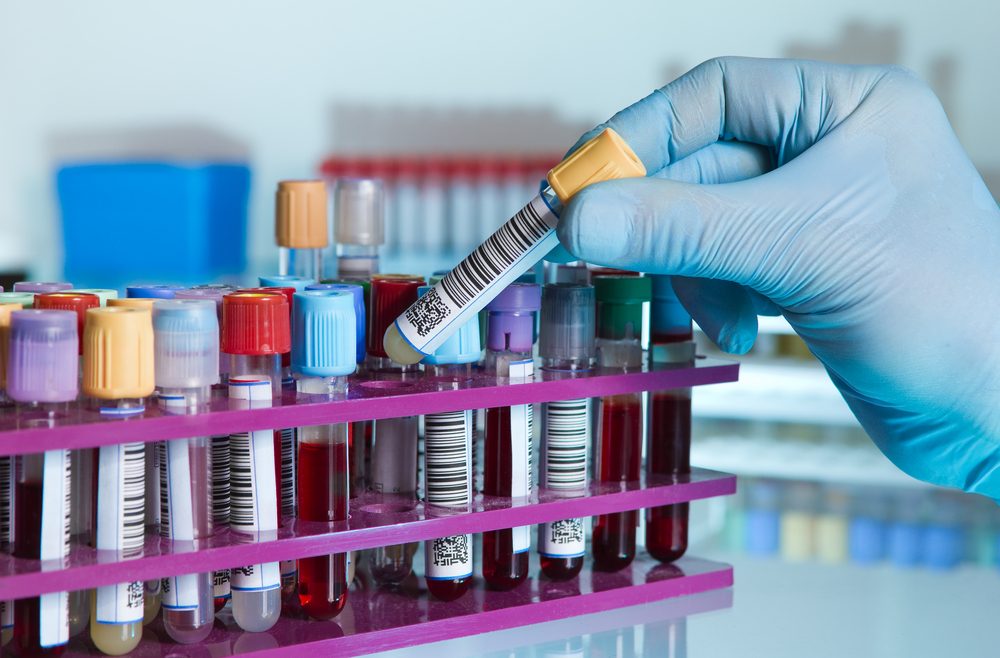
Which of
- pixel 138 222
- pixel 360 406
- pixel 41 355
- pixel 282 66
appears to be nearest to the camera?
pixel 41 355

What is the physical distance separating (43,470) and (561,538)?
475mm

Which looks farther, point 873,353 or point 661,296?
point 661,296

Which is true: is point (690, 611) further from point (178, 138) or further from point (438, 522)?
point (178, 138)

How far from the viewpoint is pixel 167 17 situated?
2.89 meters

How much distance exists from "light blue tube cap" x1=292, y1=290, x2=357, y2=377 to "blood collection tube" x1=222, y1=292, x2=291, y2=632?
0.06ft

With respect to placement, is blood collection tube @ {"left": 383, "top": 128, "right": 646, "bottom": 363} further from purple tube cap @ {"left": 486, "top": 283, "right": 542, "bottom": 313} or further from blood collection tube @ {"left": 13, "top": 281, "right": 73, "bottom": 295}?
blood collection tube @ {"left": 13, "top": 281, "right": 73, "bottom": 295}

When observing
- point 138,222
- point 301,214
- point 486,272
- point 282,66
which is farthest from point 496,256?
point 282,66

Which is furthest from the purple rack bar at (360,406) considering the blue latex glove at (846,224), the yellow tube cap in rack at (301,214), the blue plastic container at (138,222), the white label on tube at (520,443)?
the blue plastic container at (138,222)

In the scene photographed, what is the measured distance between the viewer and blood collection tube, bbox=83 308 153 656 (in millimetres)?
850

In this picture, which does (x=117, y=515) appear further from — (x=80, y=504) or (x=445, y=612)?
(x=445, y=612)

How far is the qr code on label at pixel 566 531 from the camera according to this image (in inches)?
42.3

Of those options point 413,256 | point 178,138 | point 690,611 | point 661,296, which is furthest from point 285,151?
point 690,611

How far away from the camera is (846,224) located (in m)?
1.02

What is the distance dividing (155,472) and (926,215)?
0.72 m
